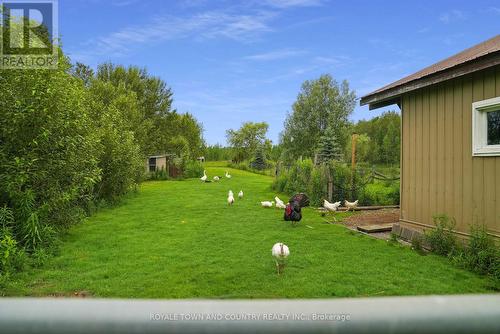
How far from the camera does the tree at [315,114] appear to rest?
48.4m

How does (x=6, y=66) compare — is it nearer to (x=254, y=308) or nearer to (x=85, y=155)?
(x=85, y=155)

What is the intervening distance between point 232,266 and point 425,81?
5.54 metres

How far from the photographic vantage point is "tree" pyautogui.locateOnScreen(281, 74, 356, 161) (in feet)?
159

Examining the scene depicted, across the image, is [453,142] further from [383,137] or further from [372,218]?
[383,137]

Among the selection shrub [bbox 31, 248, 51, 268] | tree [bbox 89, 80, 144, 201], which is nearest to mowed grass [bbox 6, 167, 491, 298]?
shrub [bbox 31, 248, 51, 268]

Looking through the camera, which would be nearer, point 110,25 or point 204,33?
point 110,25

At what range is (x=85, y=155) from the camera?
31.7 ft

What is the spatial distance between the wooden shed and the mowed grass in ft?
4.01

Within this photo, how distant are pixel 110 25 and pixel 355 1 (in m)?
9.14

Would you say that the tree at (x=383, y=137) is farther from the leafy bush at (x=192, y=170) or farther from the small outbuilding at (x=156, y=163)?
the small outbuilding at (x=156, y=163)

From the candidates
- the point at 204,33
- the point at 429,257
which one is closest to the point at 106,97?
the point at 204,33

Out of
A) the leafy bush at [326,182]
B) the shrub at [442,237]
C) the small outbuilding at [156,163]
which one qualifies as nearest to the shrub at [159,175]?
the small outbuilding at [156,163]

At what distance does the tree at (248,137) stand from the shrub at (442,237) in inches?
2145

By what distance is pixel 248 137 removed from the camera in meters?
67.4
